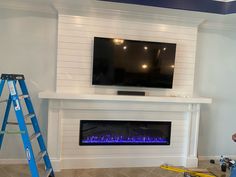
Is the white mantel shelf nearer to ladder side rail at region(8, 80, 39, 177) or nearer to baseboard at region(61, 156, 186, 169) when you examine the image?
ladder side rail at region(8, 80, 39, 177)

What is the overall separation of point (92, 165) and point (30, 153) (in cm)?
115

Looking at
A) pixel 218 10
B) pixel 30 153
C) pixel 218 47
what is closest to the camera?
pixel 30 153

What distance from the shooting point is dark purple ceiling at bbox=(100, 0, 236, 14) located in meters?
3.39

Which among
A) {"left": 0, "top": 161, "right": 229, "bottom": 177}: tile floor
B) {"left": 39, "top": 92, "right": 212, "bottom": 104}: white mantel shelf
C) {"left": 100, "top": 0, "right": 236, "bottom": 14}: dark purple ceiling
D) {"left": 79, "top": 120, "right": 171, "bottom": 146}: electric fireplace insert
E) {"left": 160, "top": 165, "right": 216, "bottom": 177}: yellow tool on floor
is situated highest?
{"left": 100, "top": 0, "right": 236, "bottom": 14}: dark purple ceiling

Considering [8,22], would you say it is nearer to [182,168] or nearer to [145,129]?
[145,129]

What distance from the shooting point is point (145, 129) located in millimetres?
3639

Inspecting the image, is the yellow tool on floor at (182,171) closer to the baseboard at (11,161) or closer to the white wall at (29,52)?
the white wall at (29,52)

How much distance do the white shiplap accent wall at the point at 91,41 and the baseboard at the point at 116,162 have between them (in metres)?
0.97

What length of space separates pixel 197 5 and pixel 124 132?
84.1 inches

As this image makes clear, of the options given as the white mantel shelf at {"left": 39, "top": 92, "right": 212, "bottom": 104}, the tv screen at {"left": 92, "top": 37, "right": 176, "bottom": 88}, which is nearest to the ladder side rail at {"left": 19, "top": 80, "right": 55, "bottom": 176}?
the white mantel shelf at {"left": 39, "top": 92, "right": 212, "bottom": 104}

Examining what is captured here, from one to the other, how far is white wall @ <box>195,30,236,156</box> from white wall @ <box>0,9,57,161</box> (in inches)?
90.1

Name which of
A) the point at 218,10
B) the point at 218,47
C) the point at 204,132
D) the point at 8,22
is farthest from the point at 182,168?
the point at 8,22

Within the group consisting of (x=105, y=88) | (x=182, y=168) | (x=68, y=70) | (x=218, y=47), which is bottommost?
(x=182, y=168)

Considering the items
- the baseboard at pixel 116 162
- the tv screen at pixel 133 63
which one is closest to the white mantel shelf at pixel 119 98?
the tv screen at pixel 133 63
